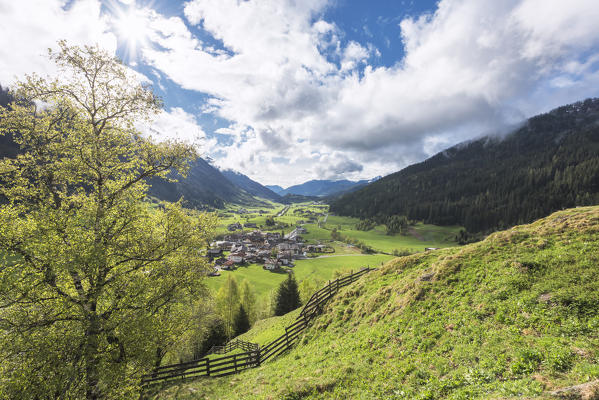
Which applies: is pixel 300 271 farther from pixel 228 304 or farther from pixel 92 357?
pixel 92 357

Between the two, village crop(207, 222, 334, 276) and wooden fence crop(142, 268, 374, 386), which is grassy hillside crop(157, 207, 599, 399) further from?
village crop(207, 222, 334, 276)

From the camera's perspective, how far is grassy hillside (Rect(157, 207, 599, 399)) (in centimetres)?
945

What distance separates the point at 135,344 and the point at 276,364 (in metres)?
12.1

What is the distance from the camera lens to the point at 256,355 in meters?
22.5

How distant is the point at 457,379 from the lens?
10148mm

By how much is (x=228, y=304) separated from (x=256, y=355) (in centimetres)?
3757

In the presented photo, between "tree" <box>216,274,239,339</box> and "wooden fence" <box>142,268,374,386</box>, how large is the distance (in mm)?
23327

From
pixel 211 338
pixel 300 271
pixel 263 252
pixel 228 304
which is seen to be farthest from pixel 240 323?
pixel 263 252

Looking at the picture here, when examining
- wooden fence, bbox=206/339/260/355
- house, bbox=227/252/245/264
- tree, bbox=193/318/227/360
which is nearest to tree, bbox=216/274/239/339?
tree, bbox=193/318/227/360

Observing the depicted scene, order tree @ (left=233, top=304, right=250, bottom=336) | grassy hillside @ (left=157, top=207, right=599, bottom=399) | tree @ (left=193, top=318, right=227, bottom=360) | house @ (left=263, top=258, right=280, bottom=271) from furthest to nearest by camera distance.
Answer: house @ (left=263, top=258, right=280, bottom=271) < tree @ (left=233, top=304, right=250, bottom=336) < tree @ (left=193, top=318, right=227, bottom=360) < grassy hillside @ (left=157, top=207, right=599, bottom=399)

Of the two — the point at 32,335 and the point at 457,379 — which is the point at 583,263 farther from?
the point at 32,335

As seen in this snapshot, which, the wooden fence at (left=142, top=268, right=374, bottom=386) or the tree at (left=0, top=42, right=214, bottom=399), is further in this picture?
the wooden fence at (left=142, top=268, right=374, bottom=386)

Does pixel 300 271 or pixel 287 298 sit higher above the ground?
pixel 287 298

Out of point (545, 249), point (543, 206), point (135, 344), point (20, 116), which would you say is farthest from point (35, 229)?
point (543, 206)
